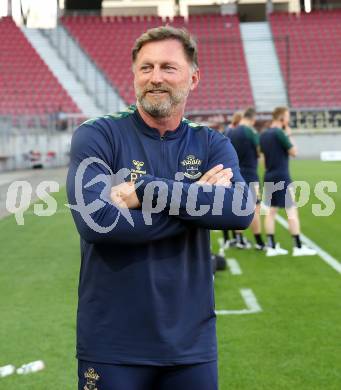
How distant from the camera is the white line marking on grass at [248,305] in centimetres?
732

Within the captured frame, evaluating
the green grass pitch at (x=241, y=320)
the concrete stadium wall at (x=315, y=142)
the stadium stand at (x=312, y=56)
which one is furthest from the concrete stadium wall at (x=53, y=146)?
the green grass pitch at (x=241, y=320)

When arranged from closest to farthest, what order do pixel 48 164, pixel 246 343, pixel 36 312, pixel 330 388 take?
pixel 330 388, pixel 246 343, pixel 36 312, pixel 48 164

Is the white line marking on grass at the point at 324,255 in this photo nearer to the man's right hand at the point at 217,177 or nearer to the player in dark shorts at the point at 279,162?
the player in dark shorts at the point at 279,162

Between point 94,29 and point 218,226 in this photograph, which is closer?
point 218,226

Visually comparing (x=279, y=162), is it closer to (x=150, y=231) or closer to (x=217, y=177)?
(x=217, y=177)

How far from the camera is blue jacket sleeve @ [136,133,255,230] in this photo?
8.98 feet

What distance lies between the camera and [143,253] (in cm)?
268

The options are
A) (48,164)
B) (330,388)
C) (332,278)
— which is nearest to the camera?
(330,388)

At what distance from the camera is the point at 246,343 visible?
6.27m

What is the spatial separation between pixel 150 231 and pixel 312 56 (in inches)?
1687

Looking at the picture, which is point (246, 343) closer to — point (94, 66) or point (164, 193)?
point (164, 193)

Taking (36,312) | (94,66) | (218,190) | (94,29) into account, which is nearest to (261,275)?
(36,312)

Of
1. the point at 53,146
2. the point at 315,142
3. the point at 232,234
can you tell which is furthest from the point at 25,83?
the point at 232,234

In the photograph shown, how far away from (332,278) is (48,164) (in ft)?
76.8
